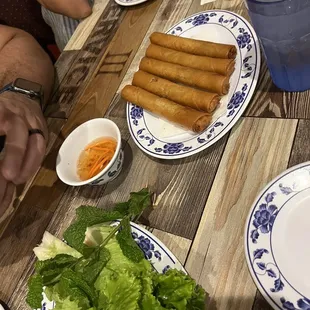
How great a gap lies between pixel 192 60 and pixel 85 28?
0.60 m

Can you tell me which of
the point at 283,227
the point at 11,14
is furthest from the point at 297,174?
the point at 11,14

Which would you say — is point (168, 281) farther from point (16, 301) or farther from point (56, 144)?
point (56, 144)

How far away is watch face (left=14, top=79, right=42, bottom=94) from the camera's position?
1.45 m

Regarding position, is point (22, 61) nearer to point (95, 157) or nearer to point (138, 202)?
point (95, 157)

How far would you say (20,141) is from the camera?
1267 millimetres

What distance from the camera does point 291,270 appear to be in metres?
0.79

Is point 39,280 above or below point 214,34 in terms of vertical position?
below

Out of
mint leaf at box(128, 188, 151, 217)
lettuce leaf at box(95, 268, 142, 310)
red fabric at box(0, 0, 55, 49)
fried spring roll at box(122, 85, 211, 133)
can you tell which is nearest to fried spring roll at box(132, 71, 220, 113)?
fried spring roll at box(122, 85, 211, 133)

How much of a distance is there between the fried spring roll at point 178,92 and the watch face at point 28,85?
346 mm

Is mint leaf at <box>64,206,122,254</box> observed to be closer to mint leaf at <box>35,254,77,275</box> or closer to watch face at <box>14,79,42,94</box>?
mint leaf at <box>35,254,77,275</box>

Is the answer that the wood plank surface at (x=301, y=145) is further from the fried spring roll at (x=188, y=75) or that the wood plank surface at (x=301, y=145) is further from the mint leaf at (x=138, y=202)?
the mint leaf at (x=138, y=202)

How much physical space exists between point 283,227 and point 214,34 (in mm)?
629

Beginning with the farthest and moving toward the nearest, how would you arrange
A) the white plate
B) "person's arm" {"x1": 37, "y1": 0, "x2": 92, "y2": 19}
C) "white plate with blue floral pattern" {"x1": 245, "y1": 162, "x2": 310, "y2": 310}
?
"person's arm" {"x1": 37, "y1": 0, "x2": 92, "y2": 19}
the white plate
"white plate with blue floral pattern" {"x1": 245, "y1": 162, "x2": 310, "y2": 310}

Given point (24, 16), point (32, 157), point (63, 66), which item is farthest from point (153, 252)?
point (24, 16)
